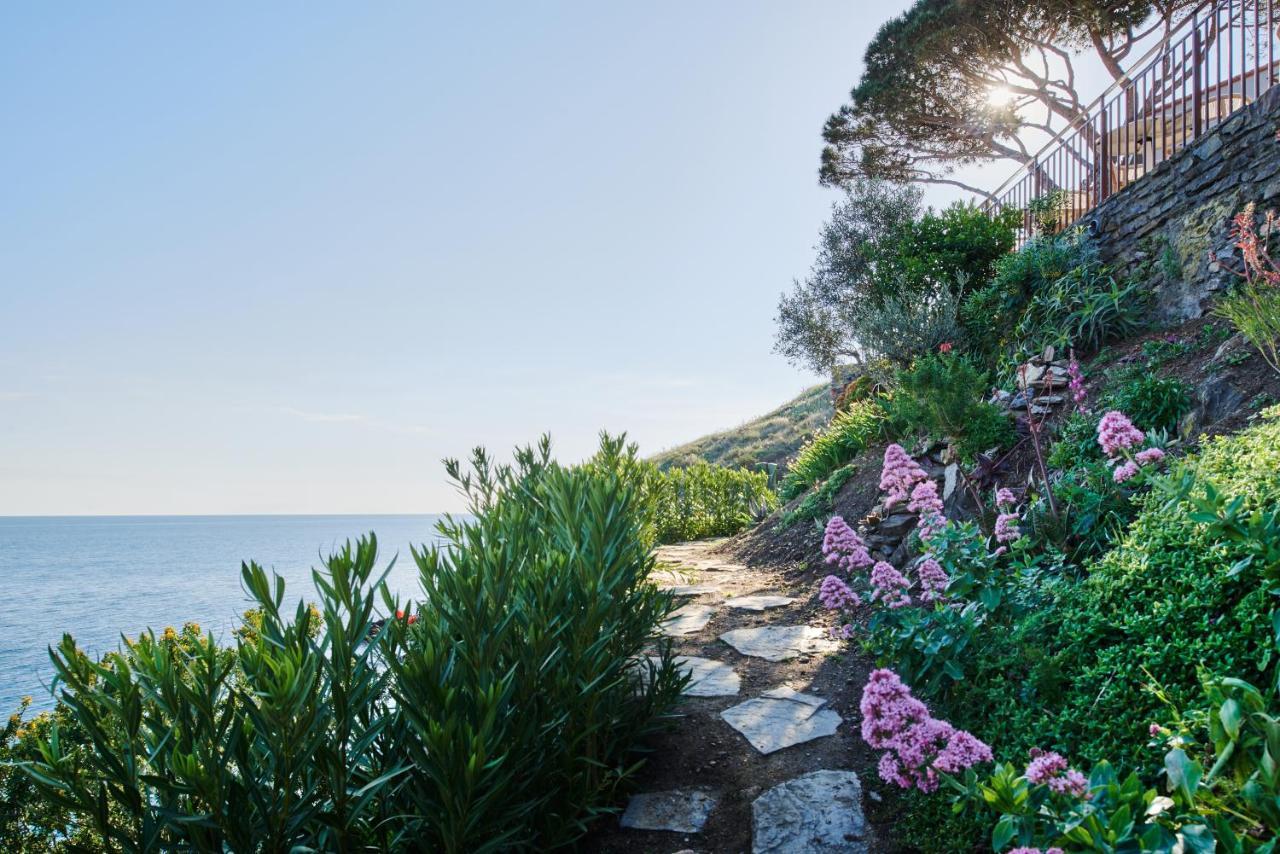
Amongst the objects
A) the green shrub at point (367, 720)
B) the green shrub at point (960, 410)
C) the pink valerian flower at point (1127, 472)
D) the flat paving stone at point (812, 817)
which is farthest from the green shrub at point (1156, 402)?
the green shrub at point (367, 720)

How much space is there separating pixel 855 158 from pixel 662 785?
58.5 ft

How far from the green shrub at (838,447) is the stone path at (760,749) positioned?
3.65m

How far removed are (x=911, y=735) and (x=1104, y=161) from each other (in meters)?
9.74

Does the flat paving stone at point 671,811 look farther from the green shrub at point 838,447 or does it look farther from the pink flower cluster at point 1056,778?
the green shrub at point 838,447

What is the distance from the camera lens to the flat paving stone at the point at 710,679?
3234mm

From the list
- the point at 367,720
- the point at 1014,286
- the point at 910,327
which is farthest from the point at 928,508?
the point at 1014,286

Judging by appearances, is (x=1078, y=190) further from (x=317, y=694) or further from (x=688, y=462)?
(x=688, y=462)

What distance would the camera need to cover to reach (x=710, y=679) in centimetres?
343

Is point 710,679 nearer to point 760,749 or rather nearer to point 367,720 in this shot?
point 760,749

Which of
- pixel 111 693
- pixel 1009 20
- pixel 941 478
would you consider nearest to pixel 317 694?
pixel 111 693

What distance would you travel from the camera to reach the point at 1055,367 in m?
5.72

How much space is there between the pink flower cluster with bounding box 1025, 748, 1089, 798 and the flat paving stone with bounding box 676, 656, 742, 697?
5.50ft

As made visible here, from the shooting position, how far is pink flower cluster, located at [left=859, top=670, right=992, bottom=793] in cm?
183

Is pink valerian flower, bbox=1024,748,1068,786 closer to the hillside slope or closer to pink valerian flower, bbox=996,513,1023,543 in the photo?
pink valerian flower, bbox=996,513,1023,543
